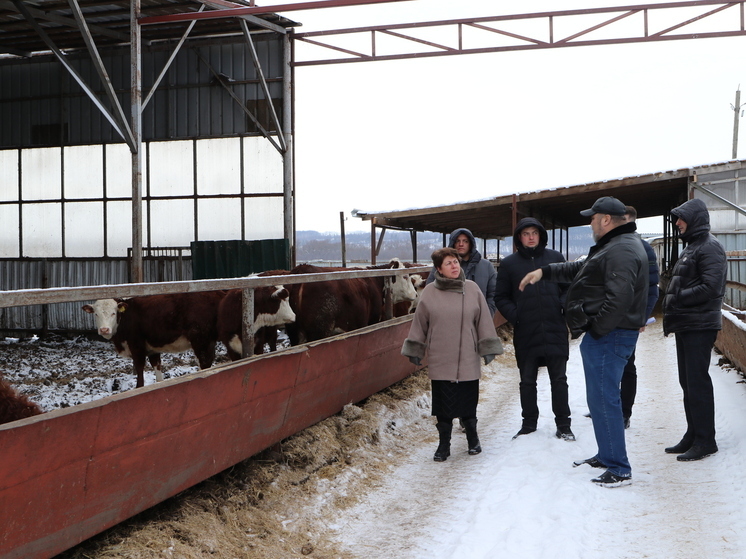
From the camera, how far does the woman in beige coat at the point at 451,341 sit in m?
5.29

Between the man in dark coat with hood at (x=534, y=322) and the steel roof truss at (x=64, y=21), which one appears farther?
the steel roof truss at (x=64, y=21)

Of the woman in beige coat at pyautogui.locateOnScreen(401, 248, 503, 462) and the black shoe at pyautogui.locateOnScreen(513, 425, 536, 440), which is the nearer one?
the woman in beige coat at pyautogui.locateOnScreen(401, 248, 503, 462)

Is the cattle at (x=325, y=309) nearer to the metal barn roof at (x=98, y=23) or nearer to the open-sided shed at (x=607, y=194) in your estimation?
the metal barn roof at (x=98, y=23)

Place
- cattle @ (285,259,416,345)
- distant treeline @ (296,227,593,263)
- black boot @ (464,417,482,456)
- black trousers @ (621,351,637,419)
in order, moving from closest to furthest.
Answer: black boot @ (464,417,482,456), black trousers @ (621,351,637,419), cattle @ (285,259,416,345), distant treeline @ (296,227,593,263)

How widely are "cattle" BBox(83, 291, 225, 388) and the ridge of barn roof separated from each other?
10194mm

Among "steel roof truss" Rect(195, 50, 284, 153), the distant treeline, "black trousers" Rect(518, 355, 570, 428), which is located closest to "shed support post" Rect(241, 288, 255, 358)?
"black trousers" Rect(518, 355, 570, 428)

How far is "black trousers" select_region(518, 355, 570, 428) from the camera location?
564cm

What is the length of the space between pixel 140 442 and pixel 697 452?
12.5 feet

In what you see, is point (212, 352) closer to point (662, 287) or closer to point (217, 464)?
point (217, 464)

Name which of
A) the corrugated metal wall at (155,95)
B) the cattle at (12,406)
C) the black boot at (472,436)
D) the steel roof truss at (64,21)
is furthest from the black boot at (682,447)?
the steel roof truss at (64,21)

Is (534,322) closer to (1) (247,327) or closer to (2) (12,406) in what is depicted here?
(1) (247,327)

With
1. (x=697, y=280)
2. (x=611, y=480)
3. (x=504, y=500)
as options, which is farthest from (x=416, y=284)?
(x=504, y=500)

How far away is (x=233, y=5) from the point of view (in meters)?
12.8

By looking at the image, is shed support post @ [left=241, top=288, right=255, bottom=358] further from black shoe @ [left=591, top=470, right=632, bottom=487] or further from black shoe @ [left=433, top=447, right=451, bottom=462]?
black shoe @ [left=591, top=470, right=632, bottom=487]
